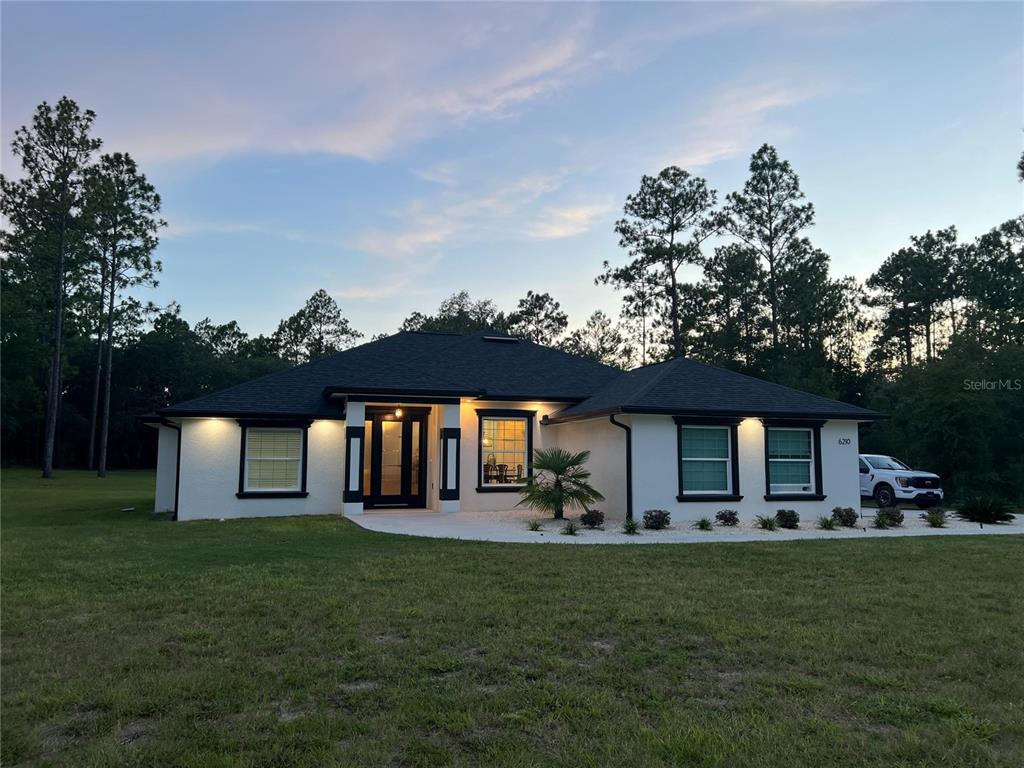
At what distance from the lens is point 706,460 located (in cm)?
1433

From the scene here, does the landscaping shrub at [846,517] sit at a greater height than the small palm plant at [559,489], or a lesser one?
lesser

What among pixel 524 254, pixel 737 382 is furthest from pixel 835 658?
pixel 524 254

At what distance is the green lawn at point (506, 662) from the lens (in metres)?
3.18

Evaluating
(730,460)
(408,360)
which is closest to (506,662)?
(730,460)

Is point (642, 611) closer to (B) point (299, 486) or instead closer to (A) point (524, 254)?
(B) point (299, 486)

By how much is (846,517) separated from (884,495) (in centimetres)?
627

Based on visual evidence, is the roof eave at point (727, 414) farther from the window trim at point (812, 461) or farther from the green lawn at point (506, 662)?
the green lawn at point (506, 662)

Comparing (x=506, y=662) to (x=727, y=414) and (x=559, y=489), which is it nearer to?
(x=559, y=489)

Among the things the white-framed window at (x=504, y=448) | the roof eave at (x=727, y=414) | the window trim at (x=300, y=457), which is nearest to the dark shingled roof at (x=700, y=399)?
the roof eave at (x=727, y=414)

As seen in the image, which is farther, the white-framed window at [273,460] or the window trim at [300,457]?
the white-framed window at [273,460]

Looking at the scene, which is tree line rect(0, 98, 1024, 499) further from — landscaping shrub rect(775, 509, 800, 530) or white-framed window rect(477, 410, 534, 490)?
white-framed window rect(477, 410, 534, 490)

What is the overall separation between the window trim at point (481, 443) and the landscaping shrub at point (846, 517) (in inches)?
272

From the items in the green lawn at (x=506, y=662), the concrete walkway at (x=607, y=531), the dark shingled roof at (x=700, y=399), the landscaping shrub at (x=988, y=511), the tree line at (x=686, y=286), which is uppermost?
the tree line at (x=686, y=286)

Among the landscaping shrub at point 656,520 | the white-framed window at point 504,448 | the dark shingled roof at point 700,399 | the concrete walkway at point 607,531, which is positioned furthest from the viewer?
the white-framed window at point 504,448
